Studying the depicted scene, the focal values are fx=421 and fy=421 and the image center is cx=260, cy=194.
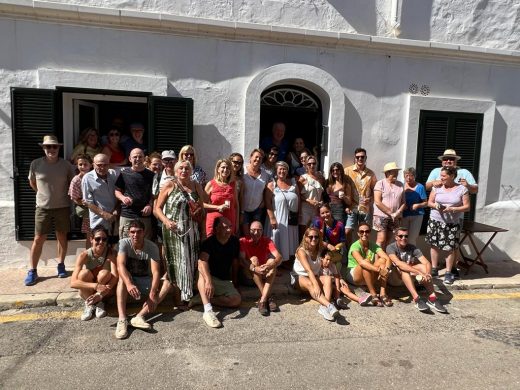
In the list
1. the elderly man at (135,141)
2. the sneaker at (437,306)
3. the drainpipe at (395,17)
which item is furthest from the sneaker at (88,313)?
the drainpipe at (395,17)

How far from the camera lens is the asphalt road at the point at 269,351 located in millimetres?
3451

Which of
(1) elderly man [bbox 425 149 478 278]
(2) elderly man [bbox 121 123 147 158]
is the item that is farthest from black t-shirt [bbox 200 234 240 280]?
(1) elderly man [bbox 425 149 478 278]

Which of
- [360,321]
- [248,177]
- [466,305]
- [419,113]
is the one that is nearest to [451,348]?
[360,321]

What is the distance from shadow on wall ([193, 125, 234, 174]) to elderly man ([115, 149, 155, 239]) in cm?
121

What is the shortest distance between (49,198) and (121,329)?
7.26 ft

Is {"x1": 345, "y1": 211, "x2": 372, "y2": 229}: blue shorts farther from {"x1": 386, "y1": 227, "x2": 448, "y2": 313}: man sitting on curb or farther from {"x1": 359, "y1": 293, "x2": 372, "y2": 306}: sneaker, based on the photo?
{"x1": 359, "y1": 293, "x2": 372, "y2": 306}: sneaker

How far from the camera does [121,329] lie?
4133 mm

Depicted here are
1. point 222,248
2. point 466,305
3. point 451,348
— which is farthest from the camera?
point 466,305

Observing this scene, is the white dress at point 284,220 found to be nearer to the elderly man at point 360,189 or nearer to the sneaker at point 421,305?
the elderly man at point 360,189

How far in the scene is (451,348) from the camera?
13.5 ft

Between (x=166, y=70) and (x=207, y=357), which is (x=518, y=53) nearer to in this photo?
(x=166, y=70)

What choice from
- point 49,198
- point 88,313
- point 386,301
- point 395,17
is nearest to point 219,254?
point 88,313

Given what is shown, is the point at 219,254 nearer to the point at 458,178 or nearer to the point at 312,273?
the point at 312,273

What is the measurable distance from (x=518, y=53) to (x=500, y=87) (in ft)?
1.99
